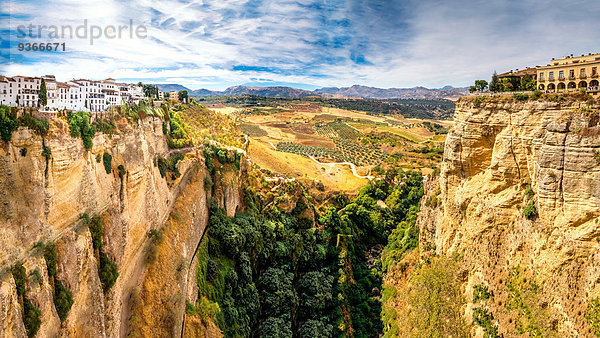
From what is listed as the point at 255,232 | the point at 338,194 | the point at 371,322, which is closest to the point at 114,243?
the point at 255,232

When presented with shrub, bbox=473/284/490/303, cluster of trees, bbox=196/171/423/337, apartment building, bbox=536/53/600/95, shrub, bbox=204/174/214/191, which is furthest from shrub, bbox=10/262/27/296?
apartment building, bbox=536/53/600/95

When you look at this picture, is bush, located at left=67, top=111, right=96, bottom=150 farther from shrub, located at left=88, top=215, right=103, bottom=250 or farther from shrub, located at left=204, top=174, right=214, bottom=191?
shrub, located at left=204, top=174, right=214, bottom=191

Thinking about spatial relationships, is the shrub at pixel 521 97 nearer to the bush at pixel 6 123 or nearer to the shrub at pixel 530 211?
the shrub at pixel 530 211

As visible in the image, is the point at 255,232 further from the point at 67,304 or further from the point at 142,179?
the point at 67,304

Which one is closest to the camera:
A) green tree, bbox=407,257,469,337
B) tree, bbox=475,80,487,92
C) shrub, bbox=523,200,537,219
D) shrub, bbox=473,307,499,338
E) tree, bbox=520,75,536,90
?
shrub, bbox=523,200,537,219

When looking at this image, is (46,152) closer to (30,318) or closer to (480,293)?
(30,318)
